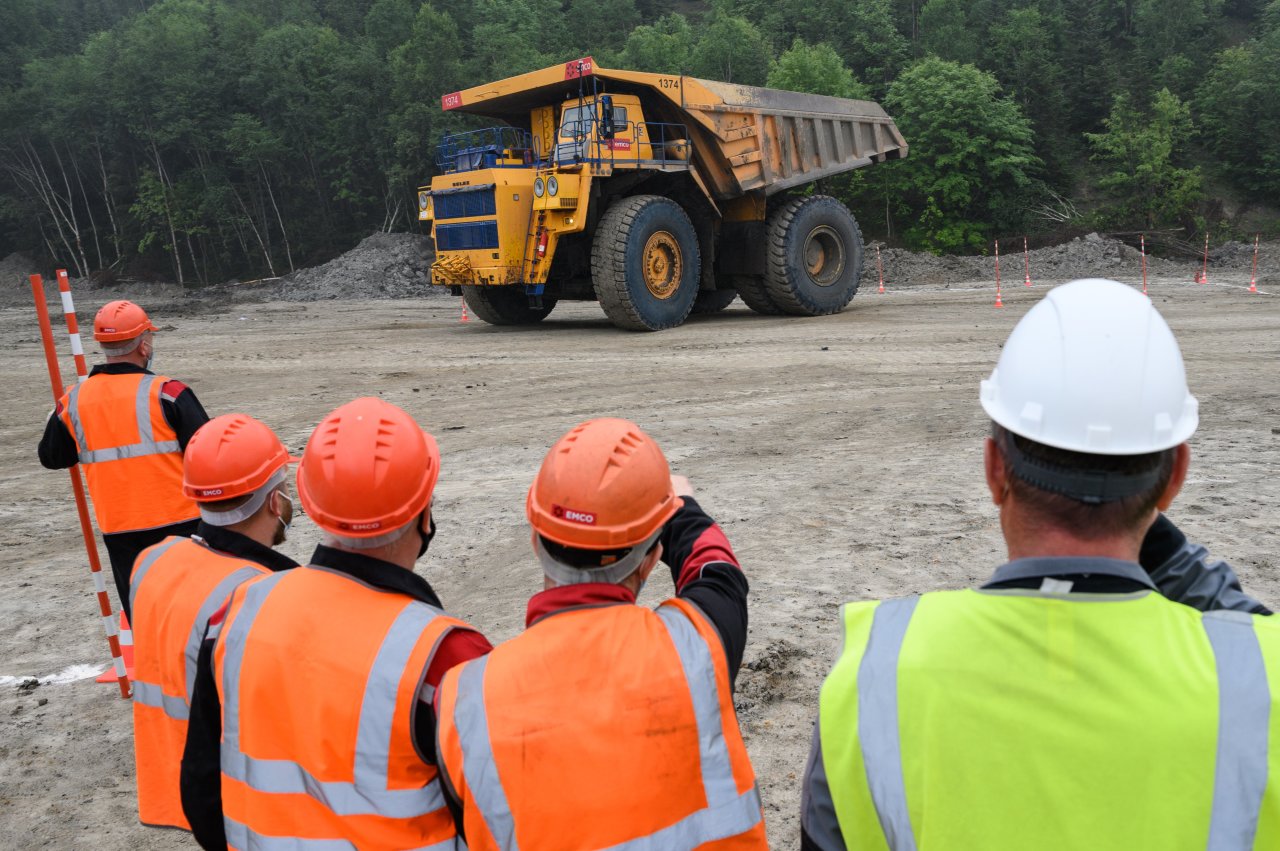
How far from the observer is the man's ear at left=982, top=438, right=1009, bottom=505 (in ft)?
4.51

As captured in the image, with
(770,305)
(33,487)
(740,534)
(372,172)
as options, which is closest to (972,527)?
(740,534)

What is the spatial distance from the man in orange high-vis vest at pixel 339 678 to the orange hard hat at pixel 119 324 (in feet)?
8.00

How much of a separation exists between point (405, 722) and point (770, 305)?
15.0m

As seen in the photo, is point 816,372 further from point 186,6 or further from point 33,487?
point 186,6

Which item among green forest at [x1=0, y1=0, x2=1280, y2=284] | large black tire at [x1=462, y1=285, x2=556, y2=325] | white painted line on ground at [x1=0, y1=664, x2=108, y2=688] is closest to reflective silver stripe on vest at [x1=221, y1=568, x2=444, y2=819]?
white painted line on ground at [x1=0, y1=664, x2=108, y2=688]

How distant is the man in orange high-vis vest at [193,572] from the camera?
2475 millimetres

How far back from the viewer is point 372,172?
4044 centimetres

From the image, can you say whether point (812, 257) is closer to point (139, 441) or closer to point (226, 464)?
point (139, 441)

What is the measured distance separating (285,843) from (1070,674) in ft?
4.81

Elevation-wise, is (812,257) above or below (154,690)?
above

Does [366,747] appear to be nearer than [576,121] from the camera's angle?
Yes

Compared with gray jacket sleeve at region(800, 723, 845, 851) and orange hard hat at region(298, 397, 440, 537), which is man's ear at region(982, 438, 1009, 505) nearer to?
gray jacket sleeve at region(800, 723, 845, 851)

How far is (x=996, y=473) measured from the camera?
4.59 ft

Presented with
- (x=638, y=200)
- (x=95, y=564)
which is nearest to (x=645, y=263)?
(x=638, y=200)
